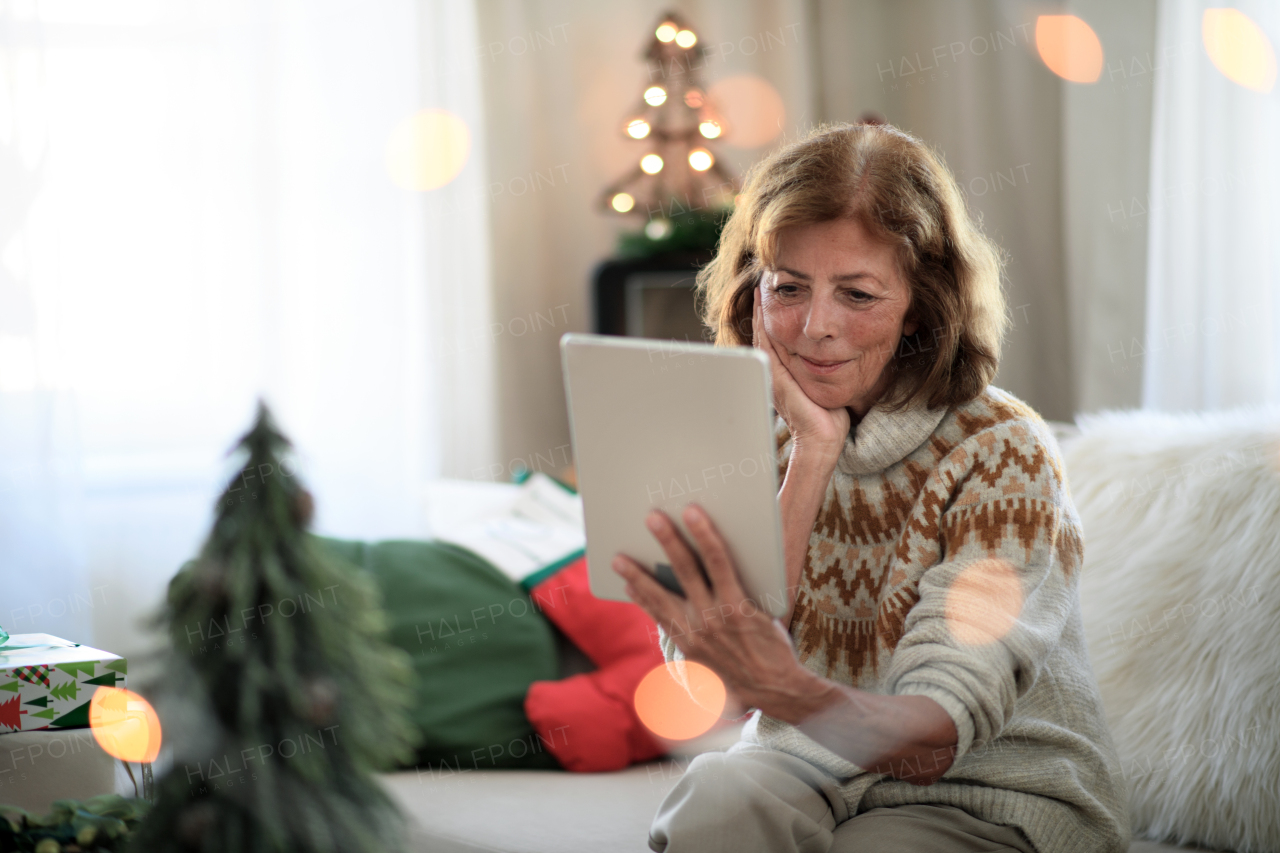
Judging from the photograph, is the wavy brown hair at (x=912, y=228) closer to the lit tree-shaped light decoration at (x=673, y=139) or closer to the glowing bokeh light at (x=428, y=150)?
the lit tree-shaped light decoration at (x=673, y=139)

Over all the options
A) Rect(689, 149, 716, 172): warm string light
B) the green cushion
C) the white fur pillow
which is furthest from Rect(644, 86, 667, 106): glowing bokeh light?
the white fur pillow

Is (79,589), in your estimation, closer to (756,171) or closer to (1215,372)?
(756,171)

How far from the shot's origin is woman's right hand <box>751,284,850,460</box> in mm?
1174

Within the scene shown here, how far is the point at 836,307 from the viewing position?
44.5 inches

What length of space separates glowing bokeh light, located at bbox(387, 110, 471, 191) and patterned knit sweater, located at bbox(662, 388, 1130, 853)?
1.68m

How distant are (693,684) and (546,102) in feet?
6.85

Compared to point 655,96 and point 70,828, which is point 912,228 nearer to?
point 70,828

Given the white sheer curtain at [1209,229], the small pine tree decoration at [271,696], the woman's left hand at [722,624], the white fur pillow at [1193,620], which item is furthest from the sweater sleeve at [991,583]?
the white sheer curtain at [1209,229]

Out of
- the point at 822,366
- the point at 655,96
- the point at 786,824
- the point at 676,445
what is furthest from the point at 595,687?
the point at 655,96

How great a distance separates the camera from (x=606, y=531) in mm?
1024

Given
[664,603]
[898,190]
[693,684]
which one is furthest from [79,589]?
[898,190]

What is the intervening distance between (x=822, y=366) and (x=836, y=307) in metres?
0.07

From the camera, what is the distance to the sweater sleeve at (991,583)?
0.98 meters

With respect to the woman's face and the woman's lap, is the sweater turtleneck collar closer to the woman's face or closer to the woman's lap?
the woman's face
